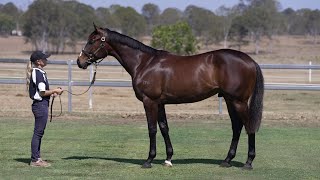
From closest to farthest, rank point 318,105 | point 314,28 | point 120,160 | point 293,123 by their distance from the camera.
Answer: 1. point 120,160
2. point 293,123
3. point 318,105
4. point 314,28

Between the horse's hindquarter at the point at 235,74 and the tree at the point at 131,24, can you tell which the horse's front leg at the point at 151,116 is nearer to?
the horse's hindquarter at the point at 235,74

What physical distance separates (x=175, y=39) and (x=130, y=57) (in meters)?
32.6

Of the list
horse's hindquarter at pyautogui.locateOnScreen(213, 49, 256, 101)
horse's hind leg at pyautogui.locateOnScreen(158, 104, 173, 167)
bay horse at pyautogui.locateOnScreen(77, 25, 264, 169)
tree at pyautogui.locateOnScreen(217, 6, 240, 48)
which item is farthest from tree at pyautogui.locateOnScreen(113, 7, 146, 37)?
horse's hindquarter at pyautogui.locateOnScreen(213, 49, 256, 101)

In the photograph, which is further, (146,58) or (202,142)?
(202,142)

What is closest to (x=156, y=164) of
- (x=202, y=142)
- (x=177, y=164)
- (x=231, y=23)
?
(x=177, y=164)

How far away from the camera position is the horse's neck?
9.80 metres

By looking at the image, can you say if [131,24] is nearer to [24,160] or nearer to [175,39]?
[175,39]

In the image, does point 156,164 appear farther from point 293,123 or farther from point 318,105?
point 318,105

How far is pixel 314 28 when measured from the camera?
10888 centimetres

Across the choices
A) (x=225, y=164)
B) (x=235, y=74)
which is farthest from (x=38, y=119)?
(x=235, y=74)

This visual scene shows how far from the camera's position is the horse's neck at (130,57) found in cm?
980

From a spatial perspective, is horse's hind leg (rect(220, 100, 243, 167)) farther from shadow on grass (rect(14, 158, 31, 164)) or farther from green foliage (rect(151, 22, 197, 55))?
green foliage (rect(151, 22, 197, 55))

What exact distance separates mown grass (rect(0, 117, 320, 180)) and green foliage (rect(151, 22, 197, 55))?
2594cm

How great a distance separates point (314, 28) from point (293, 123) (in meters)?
96.5
